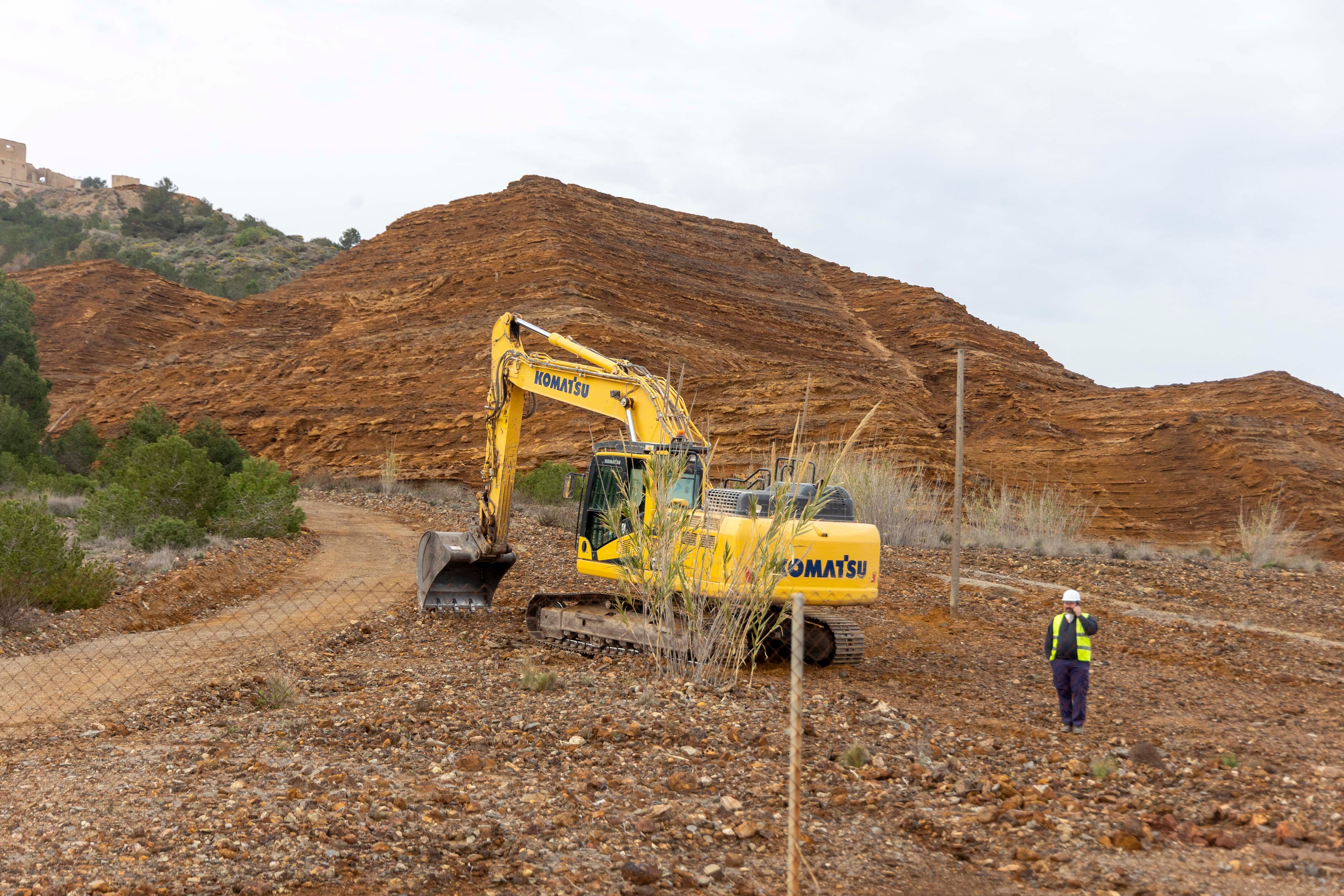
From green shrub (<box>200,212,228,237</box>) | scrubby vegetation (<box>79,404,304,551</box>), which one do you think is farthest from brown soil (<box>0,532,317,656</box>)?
green shrub (<box>200,212,228,237</box>)

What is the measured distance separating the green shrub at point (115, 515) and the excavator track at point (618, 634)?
9.48 m

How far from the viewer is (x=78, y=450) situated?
30.6m

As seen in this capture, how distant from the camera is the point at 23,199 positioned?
80438mm

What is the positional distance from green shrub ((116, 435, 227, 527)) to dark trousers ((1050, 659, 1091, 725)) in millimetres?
14954

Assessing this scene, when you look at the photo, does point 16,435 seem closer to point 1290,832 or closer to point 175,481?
point 175,481

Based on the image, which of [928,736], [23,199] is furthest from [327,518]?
[23,199]

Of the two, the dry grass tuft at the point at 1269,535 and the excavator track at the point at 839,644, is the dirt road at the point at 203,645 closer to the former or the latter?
the excavator track at the point at 839,644

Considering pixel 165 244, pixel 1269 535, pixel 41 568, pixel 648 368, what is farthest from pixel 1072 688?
pixel 165 244

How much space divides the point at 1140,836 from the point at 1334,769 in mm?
2118

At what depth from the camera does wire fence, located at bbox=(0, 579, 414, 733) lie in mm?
8078

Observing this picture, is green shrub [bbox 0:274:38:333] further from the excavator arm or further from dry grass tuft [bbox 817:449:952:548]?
the excavator arm

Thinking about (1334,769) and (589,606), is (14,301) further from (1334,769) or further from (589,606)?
(1334,769)

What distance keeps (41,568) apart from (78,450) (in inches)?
890

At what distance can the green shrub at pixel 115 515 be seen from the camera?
16.7 meters
